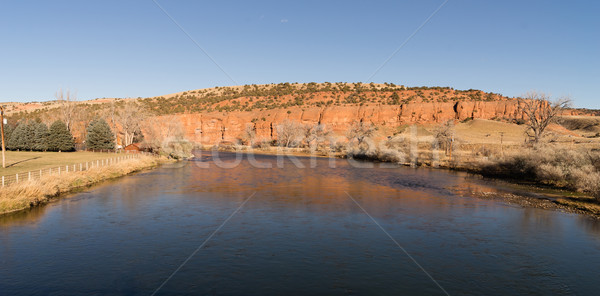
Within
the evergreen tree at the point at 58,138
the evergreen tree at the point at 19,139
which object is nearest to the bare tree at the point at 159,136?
the evergreen tree at the point at 58,138

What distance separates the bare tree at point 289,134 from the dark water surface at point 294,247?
6428 centimetres

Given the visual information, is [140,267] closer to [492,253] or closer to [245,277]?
[245,277]

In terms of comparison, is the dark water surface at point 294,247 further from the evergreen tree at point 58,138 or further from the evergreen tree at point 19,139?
the evergreen tree at point 19,139

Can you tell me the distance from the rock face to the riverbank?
65079 mm

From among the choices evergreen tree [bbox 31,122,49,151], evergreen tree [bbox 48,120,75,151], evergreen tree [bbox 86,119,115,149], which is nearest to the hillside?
evergreen tree [bbox 86,119,115,149]

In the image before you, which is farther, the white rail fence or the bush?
the bush

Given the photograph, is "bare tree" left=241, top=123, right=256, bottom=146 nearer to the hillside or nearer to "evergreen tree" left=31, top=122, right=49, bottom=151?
the hillside

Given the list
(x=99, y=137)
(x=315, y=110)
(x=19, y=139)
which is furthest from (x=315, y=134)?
(x=19, y=139)

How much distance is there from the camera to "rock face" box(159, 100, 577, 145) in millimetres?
89000

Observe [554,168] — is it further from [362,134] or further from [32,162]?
[362,134]

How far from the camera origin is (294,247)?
12.9 metres

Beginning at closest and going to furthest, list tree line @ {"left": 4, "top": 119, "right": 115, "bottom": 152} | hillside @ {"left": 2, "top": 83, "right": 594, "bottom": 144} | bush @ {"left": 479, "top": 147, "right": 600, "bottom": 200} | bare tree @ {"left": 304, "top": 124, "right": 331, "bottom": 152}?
bush @ {"left": 479, "top": 147, "right": 600, "bottom": 200} → tree line @ {"left": 4, "top": 119, "right": 115, "bottom": 152} → bare tree @ {"left": 304, "top": 124, "right": 331, "bottom": 152} → hillside @ {"left": 2, "top": 83, "right": 594, "bottom": 144}

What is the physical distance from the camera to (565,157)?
2864 cm

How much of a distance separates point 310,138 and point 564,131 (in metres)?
51.3
